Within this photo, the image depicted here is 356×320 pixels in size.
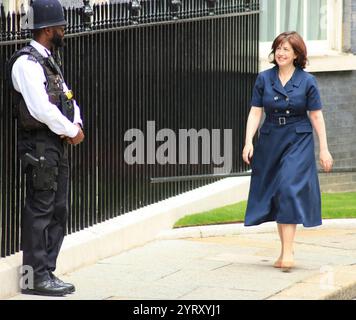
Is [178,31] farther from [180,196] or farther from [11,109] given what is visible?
[11,109]

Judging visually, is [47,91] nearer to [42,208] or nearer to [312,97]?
[42,208]

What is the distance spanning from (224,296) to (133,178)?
97.5 inches

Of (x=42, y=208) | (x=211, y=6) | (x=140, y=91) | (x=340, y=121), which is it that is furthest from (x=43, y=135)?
(x=340, y=121)

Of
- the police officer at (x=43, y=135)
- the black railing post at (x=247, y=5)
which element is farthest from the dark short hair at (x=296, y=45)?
the black railing post at (x=247, y=5)

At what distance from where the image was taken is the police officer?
26.9 ft

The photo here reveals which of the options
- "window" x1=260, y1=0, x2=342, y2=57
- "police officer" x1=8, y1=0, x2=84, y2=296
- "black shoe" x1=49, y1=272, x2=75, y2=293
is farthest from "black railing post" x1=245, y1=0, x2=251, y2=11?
"black shoe" x1=49, y1=272, x2=75, y2=293

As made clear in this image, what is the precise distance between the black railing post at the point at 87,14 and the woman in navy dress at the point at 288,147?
141cm

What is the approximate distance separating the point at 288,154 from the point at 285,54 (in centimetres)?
76

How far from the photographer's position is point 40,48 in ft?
27.4

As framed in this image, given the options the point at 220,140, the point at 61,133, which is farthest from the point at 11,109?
the point at 220,140

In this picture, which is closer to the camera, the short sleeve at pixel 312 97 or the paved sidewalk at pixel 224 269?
the paved sidewalk at pixel 224 269

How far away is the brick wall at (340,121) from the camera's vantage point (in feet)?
46.9

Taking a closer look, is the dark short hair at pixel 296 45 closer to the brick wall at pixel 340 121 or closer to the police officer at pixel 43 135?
the police officer at pixel 43 135

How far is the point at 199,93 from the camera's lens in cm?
1197
